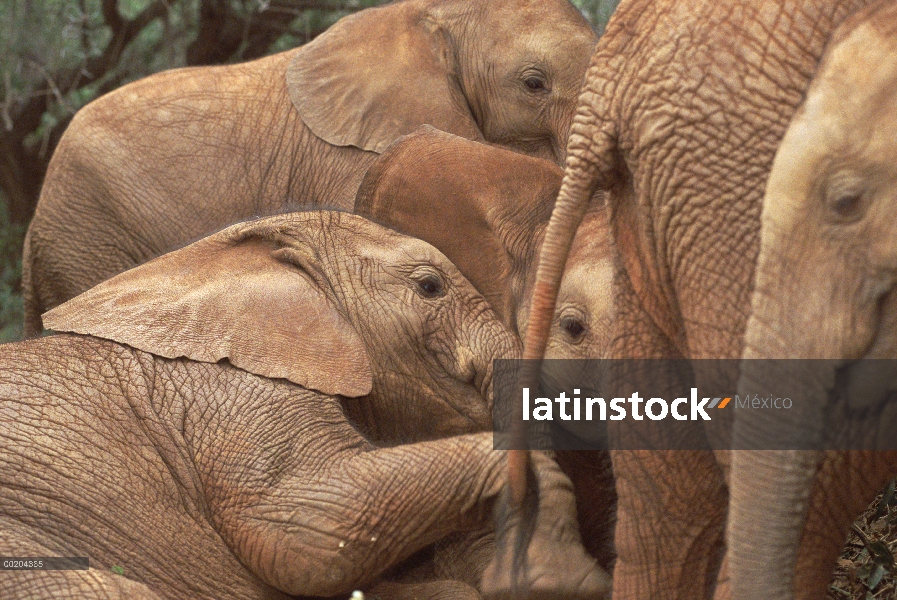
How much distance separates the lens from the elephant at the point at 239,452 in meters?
2.76

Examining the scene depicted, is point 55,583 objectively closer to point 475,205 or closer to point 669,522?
point 669,522

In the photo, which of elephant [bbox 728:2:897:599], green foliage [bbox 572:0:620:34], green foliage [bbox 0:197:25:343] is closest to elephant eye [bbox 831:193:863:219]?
elephant [bbox 728:2:897:599]

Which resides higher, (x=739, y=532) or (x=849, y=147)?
(x=849, y=147)

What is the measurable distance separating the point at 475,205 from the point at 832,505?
1572 millimetres

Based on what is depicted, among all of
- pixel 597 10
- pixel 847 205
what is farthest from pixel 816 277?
pixel 597 10

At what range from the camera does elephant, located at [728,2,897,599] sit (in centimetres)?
187

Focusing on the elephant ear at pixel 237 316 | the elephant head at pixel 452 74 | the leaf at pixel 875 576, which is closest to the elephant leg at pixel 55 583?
the elephant ear at pixel 237 316

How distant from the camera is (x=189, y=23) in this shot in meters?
6.04

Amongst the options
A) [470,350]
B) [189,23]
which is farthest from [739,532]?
[189,23]

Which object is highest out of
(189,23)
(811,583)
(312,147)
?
(189,23)

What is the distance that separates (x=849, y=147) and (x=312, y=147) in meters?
2.86

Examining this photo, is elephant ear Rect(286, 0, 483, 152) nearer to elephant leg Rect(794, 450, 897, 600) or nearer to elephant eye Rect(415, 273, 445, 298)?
elephant eye Rect(415, 273, 445, 298)

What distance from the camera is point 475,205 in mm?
3516

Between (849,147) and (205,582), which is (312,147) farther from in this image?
(849,147)
